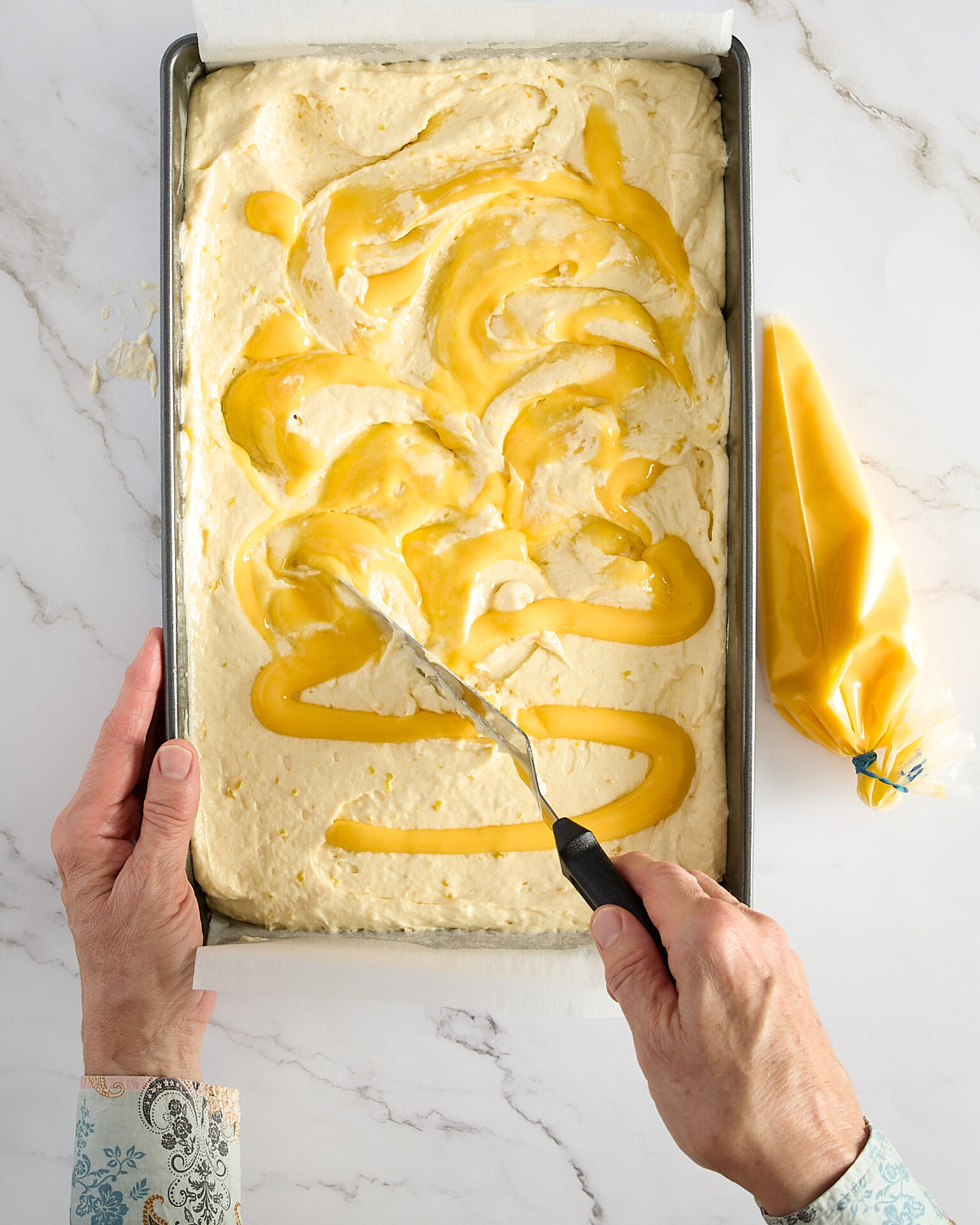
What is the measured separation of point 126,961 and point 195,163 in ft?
3.54

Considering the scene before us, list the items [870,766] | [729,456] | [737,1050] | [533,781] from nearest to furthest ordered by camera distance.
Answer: [737,1050] < [533,781] < [729,456] < [870,766]

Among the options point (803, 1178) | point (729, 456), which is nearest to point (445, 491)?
point (729, 456)

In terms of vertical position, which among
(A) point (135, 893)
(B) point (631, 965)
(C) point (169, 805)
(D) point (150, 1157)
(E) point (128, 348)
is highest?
(E) point (128, 348)

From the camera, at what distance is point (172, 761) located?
3.78ft

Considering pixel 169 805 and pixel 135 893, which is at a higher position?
pixel 169 805

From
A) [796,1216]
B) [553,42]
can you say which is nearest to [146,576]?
[553,42]

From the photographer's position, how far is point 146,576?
4.60 ft

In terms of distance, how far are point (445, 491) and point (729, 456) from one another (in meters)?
0.39

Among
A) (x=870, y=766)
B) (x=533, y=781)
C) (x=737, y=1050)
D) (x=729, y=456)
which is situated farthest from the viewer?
(x=870, y=766)

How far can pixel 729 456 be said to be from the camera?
1.21m

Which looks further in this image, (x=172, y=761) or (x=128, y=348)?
(x=128, y=348)

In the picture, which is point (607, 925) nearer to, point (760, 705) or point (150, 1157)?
point (760, 705)

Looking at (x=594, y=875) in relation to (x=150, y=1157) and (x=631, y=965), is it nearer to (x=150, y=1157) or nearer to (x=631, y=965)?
(x=631, y=965)

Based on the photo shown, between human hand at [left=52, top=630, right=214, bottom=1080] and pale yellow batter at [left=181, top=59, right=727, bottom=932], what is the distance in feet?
0.21
